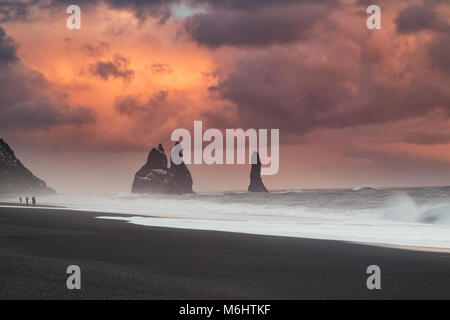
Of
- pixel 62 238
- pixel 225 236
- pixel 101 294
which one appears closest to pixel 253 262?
pixel 101 294

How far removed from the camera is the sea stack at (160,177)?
564ft

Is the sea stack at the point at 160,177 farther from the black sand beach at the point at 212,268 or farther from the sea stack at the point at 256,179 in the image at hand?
the black sand beach at the point at 212,268

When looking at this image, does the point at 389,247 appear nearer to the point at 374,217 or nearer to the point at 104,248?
the point at 104,248

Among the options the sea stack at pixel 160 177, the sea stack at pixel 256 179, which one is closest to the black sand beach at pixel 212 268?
the sea stack at pixel 256 179

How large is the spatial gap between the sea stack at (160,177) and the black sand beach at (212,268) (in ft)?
496

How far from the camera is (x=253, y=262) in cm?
1481

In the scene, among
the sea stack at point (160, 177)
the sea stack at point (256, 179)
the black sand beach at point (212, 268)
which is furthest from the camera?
the sea stack at point (160, 177)

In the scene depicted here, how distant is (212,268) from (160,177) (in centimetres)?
16093

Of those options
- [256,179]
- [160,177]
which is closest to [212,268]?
[256,179]

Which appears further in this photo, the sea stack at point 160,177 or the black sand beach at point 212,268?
the sea stack at point 160,177

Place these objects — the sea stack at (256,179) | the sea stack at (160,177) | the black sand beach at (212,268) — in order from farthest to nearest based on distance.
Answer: the sea stack at (160,177), the sea stack at (256,179), the black sand beach at (212,268)

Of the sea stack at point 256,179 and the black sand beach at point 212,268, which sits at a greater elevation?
the sea stack at point 256,179

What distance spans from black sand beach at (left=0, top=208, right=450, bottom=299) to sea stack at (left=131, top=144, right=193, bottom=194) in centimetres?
15119
